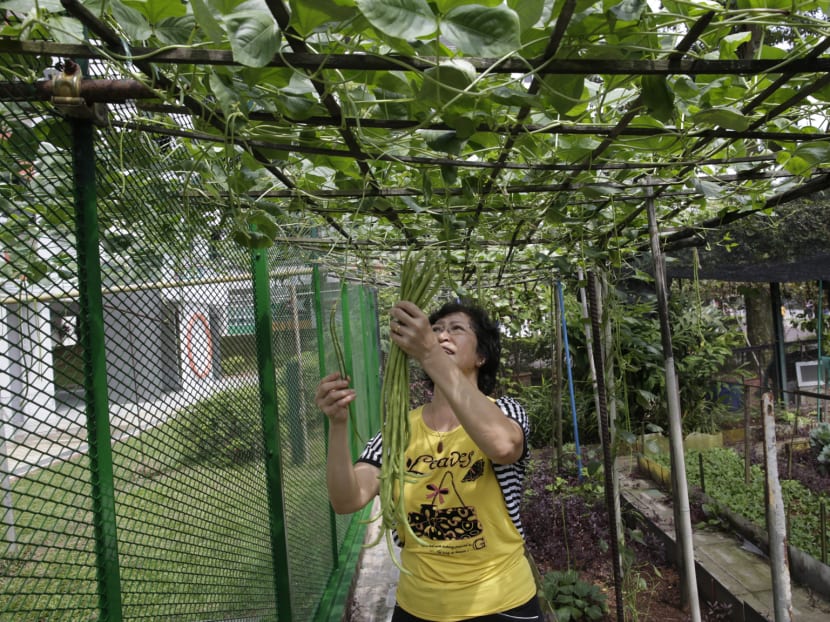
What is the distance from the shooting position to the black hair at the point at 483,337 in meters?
2.07

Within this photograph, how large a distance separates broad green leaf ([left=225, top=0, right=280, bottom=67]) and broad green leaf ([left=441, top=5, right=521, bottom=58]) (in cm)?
24

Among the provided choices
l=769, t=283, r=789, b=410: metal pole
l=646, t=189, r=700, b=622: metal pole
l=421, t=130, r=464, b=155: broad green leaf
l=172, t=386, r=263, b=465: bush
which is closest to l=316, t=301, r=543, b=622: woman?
l=172, t=386, r=263, b=465: bush

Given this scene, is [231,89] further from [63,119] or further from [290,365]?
[290,365]

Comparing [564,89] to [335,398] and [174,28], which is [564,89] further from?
[335,398]

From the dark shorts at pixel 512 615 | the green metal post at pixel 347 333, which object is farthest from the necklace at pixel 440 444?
the green metal post at pixel 347 333

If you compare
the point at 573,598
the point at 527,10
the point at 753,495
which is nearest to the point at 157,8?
the point at 527,10

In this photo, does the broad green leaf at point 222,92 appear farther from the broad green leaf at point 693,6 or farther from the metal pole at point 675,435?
the metal pole at point 675,435

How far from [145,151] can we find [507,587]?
60.0 inches

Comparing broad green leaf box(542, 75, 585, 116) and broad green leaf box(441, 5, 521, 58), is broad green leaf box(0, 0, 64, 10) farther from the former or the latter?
broad green leaf box(542, 75, 585, 116)

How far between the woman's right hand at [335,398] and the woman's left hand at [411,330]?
0.91 ft

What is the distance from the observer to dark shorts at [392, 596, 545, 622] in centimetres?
171

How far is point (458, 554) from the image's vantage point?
1748mm

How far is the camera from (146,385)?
149 centimetres

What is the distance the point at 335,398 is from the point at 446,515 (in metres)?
0.50
